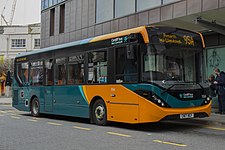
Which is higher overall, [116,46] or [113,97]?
[116,46]

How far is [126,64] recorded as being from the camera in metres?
10.3

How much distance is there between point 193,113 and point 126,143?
2818 millimetres

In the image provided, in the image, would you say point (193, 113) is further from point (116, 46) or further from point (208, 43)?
point (208, 43)

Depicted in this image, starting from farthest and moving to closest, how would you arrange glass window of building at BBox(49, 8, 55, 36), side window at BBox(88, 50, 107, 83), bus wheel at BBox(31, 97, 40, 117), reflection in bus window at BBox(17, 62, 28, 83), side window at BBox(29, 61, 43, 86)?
glass window of building at BBox(49, 8, 55, 36) < reflection in bus window at BBox(17, 62, 28, 83) < bus wheel at BBox(31, 97, 40, 117) < side window at BBox(29, 61, 43, 86) < side window at BBox(88, 50, 107, 83)

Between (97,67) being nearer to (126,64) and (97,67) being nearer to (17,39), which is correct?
(126,64)

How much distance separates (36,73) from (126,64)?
608 cm

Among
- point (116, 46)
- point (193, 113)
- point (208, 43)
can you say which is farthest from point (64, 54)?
point (208, 43)

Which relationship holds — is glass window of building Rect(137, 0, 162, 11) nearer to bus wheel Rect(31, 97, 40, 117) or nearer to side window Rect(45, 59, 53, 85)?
side window Rect(45, 59, 53, 85)

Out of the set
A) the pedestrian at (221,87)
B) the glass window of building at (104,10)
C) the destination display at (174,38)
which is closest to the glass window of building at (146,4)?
the glass window of building at (104,10)

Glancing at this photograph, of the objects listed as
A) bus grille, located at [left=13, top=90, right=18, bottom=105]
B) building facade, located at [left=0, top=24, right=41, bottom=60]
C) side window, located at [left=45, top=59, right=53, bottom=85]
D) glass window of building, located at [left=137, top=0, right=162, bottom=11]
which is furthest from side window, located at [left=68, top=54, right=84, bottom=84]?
building facade, located at [left=0, top=24, right=41, bottom=60]

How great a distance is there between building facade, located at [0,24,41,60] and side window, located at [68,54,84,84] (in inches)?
2349

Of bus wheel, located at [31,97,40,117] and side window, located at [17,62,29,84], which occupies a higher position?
side window, located at [17,62,29,84]

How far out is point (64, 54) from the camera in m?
13.2

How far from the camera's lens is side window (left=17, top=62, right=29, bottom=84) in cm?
1590
